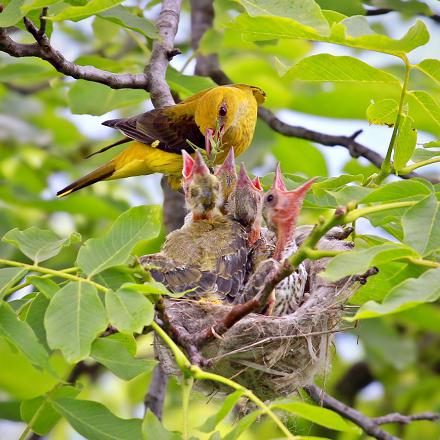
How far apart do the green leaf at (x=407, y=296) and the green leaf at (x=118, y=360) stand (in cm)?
73

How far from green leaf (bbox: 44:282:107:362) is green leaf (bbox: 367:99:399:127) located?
47.8 inches

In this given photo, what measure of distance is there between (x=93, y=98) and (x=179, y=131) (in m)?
0.62

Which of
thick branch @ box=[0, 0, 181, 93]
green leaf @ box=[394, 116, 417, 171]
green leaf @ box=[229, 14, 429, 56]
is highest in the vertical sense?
green leaf @ box=[229, 14, 429, 56]

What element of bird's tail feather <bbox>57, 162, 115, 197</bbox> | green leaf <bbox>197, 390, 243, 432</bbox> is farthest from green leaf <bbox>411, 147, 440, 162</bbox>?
bird's tail feather <bbox>57, 162, 115, 197</bbox>

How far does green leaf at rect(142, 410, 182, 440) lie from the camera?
85.5 inches

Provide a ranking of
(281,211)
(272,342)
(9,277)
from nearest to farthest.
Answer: (9,277), (272,342), (281,211)

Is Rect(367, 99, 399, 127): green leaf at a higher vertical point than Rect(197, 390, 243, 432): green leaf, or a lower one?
higher

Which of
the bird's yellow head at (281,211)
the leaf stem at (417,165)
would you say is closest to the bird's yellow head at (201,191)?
the bird's yellow head at (281,211)

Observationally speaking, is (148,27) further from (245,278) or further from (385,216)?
(385,216)

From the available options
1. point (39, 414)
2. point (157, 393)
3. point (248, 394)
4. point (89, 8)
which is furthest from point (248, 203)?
point (248, 394)

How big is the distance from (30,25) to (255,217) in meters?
1.47

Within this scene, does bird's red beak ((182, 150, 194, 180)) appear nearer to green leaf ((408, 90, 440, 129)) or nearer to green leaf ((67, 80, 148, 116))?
green leaf ((67, 80, 148, 116))

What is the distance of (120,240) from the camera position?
2.52m

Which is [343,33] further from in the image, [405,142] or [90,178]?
[90,178]
